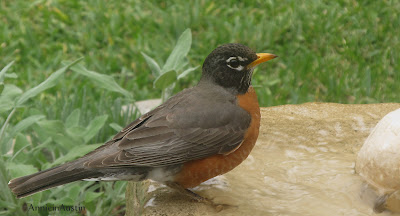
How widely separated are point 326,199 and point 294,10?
176 inches

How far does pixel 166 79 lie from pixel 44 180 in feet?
5.16

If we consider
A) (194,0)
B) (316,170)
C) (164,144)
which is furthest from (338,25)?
(164,144)

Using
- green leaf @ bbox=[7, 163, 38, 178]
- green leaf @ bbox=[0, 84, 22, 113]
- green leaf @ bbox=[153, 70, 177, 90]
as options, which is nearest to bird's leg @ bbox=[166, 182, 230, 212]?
green leaf @ bbox=[7, 163, 38, 178]

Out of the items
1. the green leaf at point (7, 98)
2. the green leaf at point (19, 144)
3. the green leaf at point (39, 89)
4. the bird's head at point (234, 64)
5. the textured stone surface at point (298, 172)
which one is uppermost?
the bird's head at point (234, 64)

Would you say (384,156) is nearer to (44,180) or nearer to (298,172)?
(298,172)

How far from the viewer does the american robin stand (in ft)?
11.2

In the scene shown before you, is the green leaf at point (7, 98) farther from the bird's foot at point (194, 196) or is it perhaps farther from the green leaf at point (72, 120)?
the bird's foot at point (194, 196)

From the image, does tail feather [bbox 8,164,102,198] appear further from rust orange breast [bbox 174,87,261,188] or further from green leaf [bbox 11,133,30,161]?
green leaf [bbox 11,133,30,161]

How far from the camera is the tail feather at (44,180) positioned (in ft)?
11.0

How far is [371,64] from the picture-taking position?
7023 mm

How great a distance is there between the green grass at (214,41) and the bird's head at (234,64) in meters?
2.36

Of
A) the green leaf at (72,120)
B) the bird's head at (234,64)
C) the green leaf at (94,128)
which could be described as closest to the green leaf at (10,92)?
the green leaf at (72,120)

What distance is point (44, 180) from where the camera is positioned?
335cm

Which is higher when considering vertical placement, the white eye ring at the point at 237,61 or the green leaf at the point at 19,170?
the white eye ring at the point at 237,61
